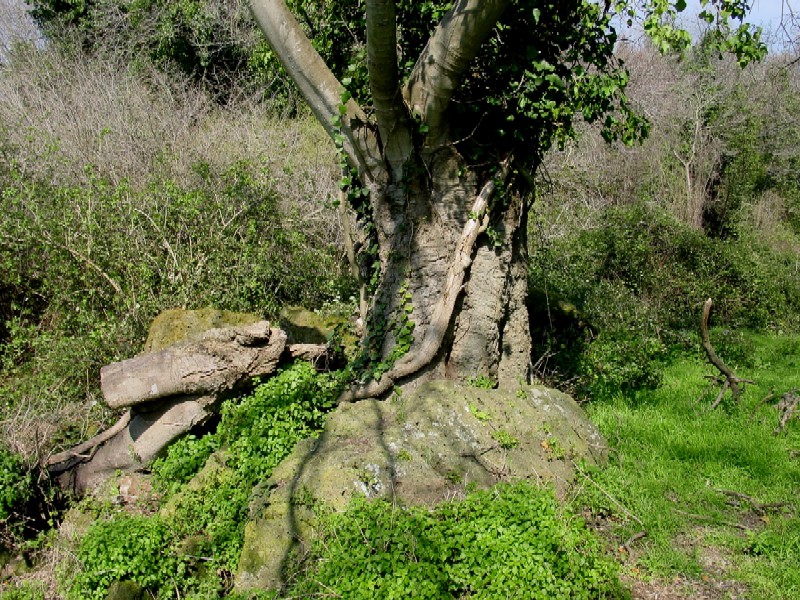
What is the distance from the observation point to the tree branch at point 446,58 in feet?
→ 17.4

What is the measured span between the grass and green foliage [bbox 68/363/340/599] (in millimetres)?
2605

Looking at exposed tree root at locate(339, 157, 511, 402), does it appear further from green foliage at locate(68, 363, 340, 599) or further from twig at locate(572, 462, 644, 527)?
twig at locate(572, 462, 644, 527)

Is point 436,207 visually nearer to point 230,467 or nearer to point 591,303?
point 230,467

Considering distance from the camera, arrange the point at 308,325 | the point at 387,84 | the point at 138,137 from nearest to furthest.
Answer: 1. the point at 387,84
2. the point at 308,325
3. the point at 138,137

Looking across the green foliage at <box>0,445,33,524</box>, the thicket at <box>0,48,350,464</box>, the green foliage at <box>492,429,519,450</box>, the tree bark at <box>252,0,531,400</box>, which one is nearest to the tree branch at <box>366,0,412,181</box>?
the tree bark at <box>252,0,531,400</box>

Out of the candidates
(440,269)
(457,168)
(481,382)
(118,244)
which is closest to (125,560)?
(481,382)

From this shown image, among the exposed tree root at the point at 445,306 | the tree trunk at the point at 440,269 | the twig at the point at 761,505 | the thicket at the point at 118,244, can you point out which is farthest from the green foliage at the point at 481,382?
the thicket at the point at 118,244

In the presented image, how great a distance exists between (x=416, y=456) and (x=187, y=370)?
95.1 inches

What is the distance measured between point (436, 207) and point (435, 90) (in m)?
1.14

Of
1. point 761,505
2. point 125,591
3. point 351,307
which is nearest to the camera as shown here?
point 125,591

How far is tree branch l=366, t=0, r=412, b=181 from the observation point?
201 inches

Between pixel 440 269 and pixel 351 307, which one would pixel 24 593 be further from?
pixel 351 307

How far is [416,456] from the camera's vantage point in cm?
533

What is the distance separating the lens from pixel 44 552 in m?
5.97
